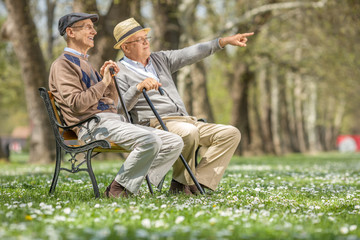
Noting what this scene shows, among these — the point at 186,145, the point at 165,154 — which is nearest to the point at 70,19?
the point at 165,154

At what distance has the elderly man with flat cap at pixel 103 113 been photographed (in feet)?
19.6

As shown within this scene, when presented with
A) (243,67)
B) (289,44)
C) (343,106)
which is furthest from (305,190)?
(343,106)

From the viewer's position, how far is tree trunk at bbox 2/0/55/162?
18.1m

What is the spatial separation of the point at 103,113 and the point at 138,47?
1056 mm

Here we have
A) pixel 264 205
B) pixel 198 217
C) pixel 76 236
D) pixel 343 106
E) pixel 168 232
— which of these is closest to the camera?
pixel 76 236

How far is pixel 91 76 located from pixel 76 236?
309 centimetres

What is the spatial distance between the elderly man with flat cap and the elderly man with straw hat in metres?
0.37

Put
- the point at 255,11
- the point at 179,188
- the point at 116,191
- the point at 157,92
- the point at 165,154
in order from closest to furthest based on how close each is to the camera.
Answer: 1. the point at 116,191
2. the point at 165,154
3. the point at 179,188
4. the point at 157,92
5. the point at 255,11

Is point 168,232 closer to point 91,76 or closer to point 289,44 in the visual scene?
point 91,76

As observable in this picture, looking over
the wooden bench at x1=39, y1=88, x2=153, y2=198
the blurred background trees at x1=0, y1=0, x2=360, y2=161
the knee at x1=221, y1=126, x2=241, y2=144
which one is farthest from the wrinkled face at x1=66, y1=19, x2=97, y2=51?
the blurred background trees at x1=0, y1=0, x2=360, y2=161

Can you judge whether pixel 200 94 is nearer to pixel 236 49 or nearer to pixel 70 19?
pixel 236 49

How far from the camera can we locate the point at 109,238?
12.1ft

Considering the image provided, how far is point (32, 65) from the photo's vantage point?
60.5 feet

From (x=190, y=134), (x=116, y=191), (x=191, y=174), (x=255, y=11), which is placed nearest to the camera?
(x=116, y=191)
